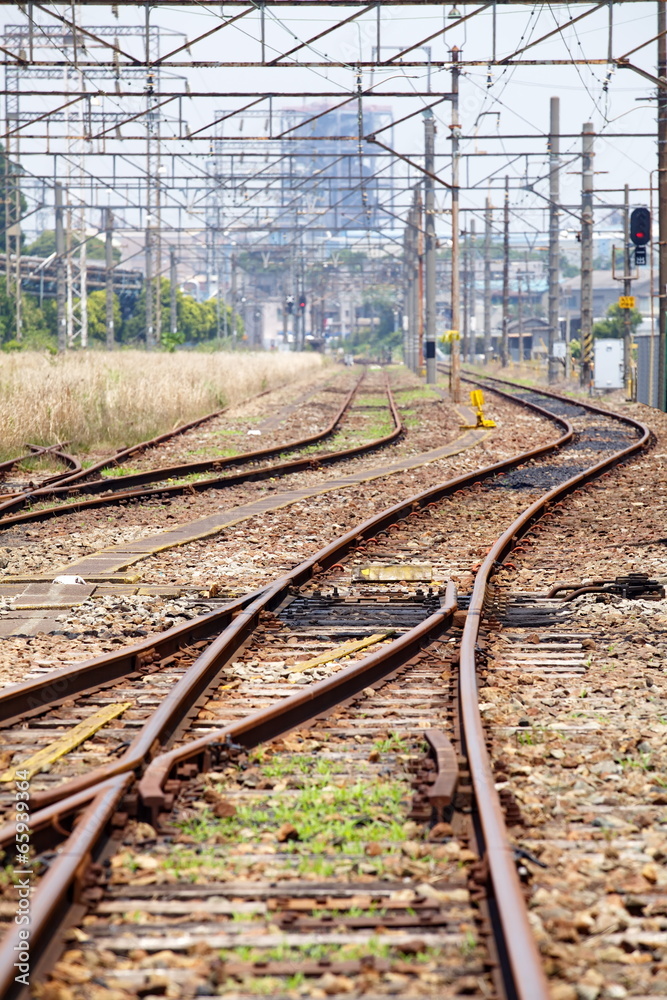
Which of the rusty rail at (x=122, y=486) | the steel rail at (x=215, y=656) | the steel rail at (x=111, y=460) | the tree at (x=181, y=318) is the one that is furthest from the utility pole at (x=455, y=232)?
the tree at (x=181, y=318)

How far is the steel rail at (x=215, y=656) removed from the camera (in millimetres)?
4734

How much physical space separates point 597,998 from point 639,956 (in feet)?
0.99

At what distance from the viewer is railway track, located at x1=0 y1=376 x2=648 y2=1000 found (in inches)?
138

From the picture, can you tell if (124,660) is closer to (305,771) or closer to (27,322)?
(305,771)

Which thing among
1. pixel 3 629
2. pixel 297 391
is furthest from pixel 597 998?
pixel 297 391

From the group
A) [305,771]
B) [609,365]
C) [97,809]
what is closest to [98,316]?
[609,365]

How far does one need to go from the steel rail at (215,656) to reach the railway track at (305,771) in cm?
2

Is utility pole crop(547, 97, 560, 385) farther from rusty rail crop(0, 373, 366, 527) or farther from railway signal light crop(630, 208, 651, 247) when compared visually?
rusty rail crop(0, 373, 366, 527)

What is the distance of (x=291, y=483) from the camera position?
633 inches

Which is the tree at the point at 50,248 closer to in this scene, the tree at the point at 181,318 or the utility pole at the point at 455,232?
the tree at the point at 181,318

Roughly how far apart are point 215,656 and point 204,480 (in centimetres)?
946

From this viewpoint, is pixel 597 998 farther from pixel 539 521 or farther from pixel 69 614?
pixel 539 521

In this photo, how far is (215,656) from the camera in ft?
21.7

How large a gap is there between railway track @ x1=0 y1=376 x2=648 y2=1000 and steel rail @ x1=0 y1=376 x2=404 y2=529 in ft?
14.4
